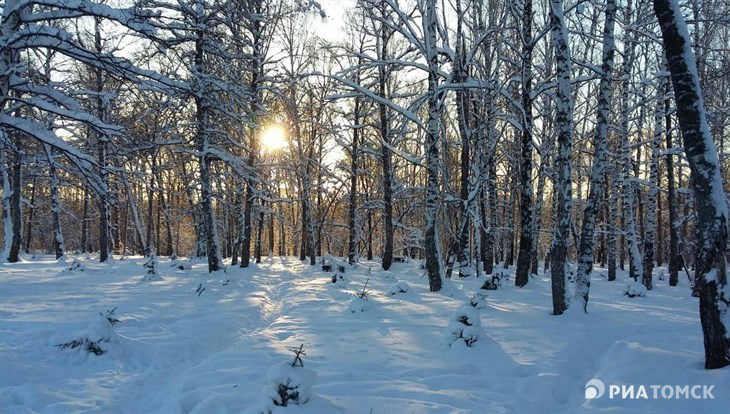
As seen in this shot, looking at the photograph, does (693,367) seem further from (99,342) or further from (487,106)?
(487,106)

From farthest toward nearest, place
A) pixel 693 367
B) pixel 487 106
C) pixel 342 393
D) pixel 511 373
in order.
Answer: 1. pixel 487 106
2. pixel 511 373
3. pixel 693 367
4. pixel 342 393

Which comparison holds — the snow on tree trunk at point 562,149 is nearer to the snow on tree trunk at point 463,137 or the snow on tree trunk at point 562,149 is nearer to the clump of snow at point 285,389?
the snow on tree trunk at point 463,137

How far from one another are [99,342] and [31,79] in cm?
528

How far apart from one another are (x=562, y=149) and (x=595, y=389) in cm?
462

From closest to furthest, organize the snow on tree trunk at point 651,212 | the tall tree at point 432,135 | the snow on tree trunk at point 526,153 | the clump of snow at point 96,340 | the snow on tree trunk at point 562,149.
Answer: the clump of snow at point 96,340, the snow on tree trunk at point 562,149, the tall tree at point 432,135, the snow on tree trunk at point 526,153, the snow on tree trunk at point 651,212

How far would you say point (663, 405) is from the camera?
396 centimetres

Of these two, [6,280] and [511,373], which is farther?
[6,280]

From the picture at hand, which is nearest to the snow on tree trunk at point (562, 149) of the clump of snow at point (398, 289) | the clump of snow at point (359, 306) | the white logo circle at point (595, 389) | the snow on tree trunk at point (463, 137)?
the snow on tree trunk at point (463, 137)

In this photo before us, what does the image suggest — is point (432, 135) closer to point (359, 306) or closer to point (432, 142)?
point (432, 142)

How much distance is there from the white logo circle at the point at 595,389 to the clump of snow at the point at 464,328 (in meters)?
1.58

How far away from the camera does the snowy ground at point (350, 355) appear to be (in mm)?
4129

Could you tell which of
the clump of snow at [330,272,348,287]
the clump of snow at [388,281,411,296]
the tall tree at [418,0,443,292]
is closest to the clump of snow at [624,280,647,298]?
the tall tree at [418,0,443,292]

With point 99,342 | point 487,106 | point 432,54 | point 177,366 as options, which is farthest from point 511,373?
point 487,106

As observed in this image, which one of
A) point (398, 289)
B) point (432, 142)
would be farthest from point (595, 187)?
point (398, 289)
